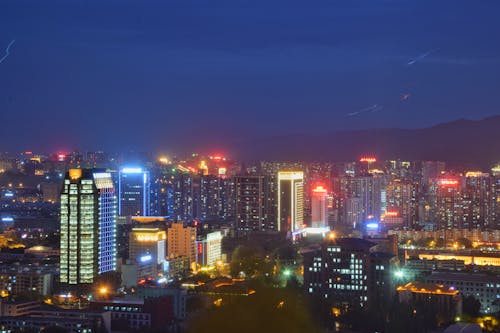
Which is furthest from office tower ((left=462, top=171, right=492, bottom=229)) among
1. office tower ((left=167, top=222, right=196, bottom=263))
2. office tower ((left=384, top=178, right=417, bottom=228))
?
office tower ((left=167, top=222, right=196, bottom=263))

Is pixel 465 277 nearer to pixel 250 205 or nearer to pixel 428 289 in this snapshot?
pixel 428 289

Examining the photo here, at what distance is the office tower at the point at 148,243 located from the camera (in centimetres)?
1312

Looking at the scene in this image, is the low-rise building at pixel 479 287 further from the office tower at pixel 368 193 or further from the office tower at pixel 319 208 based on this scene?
the office tower at pixel 368 193

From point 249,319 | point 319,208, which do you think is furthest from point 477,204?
point 249,319

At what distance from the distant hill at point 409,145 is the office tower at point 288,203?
884cm

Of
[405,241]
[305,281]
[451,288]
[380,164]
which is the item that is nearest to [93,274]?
[305,281]

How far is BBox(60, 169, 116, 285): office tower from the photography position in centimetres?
1162

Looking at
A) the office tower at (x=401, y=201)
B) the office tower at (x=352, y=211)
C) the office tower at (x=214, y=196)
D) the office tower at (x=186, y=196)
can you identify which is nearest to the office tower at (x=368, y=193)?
the office tower at (x=352, y=211)

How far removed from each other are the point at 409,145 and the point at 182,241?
15.9 m

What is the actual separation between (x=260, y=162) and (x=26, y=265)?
14938 millimetres

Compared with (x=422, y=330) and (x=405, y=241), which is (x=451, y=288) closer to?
(x=422, y=330)

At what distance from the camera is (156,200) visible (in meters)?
18.9

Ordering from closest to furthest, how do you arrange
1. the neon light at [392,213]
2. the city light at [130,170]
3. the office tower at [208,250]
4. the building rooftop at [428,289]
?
the building rooftop at [428,289] < the office tower at [208,250] < the city light at [130,170] < the neon light at [392,213]

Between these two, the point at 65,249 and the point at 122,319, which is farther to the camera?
the point at 65,249
